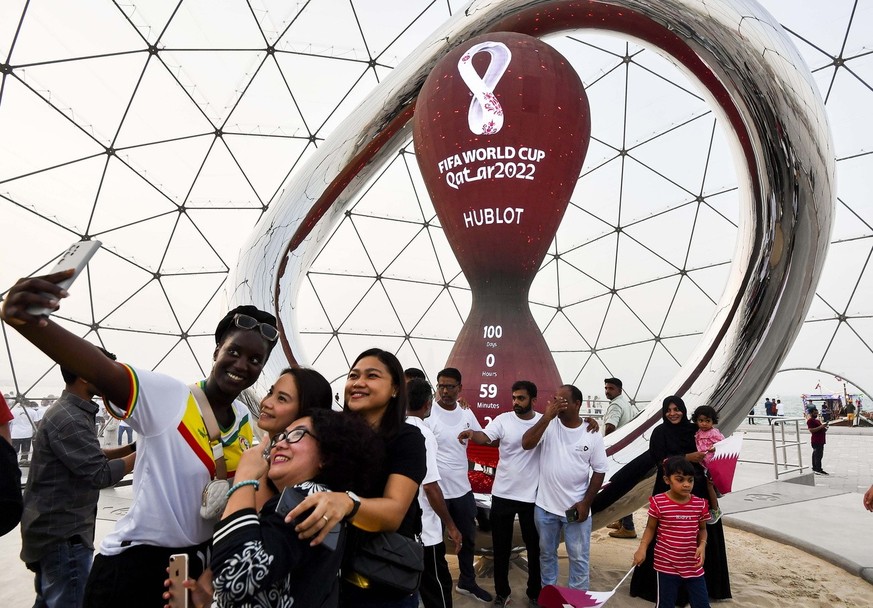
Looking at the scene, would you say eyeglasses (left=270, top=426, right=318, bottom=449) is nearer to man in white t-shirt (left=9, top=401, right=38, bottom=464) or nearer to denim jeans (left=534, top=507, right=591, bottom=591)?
denim jeans (left=534, top=507, right=591, bottom=591)

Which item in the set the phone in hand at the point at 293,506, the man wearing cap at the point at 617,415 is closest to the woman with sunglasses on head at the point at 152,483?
the phone in hand at the point at 293,506

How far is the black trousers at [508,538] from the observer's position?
4.84m

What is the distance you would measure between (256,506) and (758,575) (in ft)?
19.9

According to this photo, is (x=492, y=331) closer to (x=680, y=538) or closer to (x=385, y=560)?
(x=680, y=538)

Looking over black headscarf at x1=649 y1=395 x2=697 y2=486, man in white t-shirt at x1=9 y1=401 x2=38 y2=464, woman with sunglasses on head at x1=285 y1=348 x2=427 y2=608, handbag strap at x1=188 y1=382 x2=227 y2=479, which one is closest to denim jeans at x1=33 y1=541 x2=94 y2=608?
handbag strap at x1=188 y1=382 x2=227 y2=479

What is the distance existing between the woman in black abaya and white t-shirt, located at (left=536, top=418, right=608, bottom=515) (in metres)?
0.62

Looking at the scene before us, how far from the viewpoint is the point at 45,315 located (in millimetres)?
1548

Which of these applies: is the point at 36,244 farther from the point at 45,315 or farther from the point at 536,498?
the point at 45,315

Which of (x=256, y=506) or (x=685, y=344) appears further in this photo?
(x=685, y=344)

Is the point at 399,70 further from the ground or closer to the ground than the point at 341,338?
further from the ground

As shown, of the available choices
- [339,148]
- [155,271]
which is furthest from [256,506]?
[155,271]

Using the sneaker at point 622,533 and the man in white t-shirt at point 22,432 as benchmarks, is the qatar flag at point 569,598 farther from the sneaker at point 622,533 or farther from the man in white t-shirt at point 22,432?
the man in white t-shirt at point 22,432

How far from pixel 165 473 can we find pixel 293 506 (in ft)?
1.99

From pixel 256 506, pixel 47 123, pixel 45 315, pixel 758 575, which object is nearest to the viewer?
pixel 45 315
